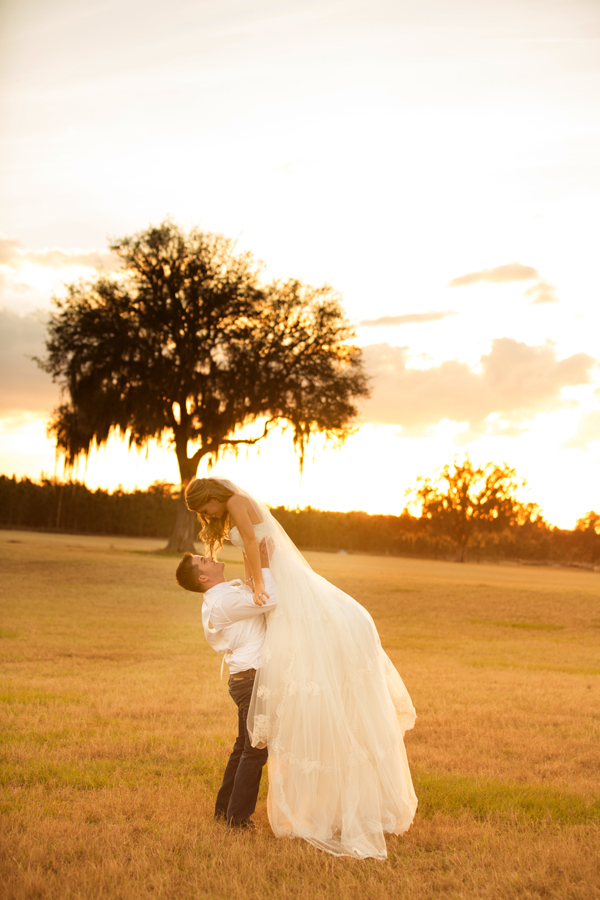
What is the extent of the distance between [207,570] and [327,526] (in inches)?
2862

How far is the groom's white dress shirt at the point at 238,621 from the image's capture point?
175 inches

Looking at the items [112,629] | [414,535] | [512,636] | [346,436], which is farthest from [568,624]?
[414,535]

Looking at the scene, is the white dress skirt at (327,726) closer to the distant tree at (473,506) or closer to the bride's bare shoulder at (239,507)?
the bride's bare shoulder at (239,507)

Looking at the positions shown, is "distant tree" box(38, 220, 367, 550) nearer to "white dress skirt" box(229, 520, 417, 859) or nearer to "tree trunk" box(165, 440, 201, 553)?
"tree trunk" box(165, 440, 201, 553)

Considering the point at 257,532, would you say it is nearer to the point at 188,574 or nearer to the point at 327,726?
the point at 188,574

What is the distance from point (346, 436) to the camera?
31938mm

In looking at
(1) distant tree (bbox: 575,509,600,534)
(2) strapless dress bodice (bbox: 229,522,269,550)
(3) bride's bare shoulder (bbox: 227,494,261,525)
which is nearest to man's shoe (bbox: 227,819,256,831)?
(2) strapless dress bodice (bbox: 229,522,269,550)

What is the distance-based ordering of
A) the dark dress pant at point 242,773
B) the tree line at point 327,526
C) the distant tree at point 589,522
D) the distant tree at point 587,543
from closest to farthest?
the dark dress pant at point 242,773, the tree line at point 327,526, the distant tree at point 587,543, the distant tree at point 589,522

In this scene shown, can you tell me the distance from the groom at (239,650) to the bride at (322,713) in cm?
9

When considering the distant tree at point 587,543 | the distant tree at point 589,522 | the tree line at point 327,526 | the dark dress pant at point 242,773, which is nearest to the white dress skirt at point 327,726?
the dark dress pant at point 242,773

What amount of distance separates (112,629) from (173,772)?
933 centimetres

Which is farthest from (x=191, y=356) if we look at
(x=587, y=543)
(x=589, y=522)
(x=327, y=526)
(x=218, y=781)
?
(x=589, y=522)

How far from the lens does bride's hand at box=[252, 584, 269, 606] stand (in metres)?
4.39

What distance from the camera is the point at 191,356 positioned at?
2991 cm
